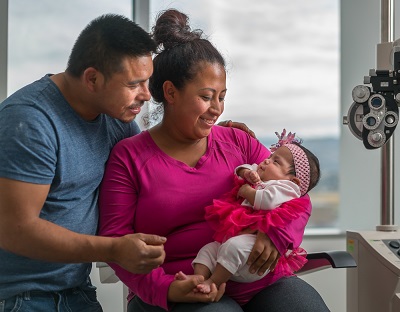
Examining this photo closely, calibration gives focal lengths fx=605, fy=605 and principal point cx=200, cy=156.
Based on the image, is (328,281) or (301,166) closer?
(301,166)

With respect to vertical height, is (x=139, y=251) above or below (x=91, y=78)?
below

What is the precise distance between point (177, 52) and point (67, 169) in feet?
1.55

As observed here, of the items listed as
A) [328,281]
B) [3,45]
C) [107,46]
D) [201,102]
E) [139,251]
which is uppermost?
[3,45]

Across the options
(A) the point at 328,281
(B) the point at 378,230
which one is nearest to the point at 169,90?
(B) the point at 378,230

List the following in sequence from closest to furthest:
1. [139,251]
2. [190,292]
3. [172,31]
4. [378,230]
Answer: [139,251], [190,292], [172,31], [378,230]

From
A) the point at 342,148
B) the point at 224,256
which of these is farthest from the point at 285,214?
the point at 342,148

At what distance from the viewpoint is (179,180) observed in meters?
1.71

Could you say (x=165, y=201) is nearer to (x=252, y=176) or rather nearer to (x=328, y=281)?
(x=252, y=176)

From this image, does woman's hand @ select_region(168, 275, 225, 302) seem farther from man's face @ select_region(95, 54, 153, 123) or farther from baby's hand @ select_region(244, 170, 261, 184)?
man's face @ select_region(95, 54, 153, 123)

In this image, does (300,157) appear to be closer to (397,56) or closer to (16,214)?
(397,56)

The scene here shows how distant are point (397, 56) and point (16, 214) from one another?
4.45 feet

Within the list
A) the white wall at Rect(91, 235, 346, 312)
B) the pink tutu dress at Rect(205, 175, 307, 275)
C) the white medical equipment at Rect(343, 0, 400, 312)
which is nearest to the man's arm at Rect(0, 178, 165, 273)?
the pink tutu dress at Rect(205, 175, 307, 275)

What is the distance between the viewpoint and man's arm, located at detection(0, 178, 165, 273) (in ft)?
4.63

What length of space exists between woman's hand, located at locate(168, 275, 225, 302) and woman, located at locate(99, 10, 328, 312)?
58 millimetres
